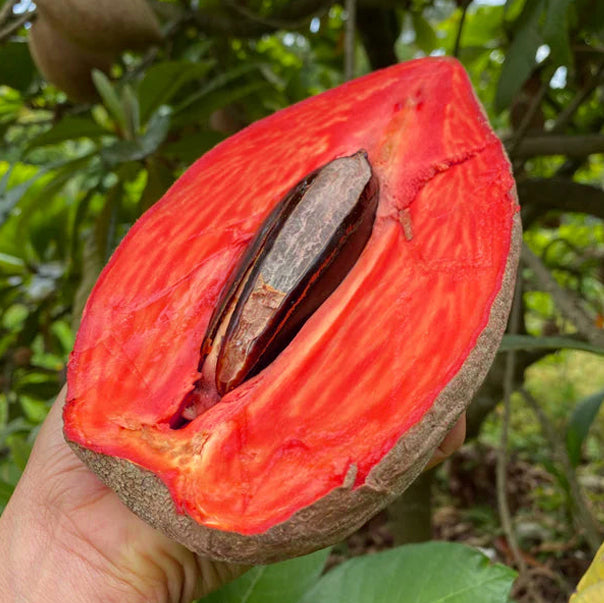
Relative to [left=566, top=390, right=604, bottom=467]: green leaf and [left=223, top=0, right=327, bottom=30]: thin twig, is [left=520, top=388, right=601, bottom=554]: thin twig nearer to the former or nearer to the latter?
[left=566, top=390, right=604, bottom=467]: green leaf

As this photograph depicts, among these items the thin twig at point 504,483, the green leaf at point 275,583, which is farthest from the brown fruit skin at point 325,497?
the thin twig at point 504,483

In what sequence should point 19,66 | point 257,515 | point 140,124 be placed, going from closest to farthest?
point 257,515
point 140,124
point 19,66

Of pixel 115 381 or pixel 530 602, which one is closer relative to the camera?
pixel 115 381

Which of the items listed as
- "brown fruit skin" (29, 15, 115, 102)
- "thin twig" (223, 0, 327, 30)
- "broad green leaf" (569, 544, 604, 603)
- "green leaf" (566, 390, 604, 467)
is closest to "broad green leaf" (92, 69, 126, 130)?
"brown fruit skin" (29, 15, 115, 102)

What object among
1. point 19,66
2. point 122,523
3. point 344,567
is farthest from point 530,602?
point 19,66

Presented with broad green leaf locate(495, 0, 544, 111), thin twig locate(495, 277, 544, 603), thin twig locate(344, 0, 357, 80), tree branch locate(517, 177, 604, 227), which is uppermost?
thin twig locate(344, 0, 357, 80)

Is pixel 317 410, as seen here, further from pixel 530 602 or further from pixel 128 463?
pixel 530 602

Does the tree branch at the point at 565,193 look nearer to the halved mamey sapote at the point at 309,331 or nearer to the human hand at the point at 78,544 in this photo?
the halved mamey sapote at the point at 309,331
